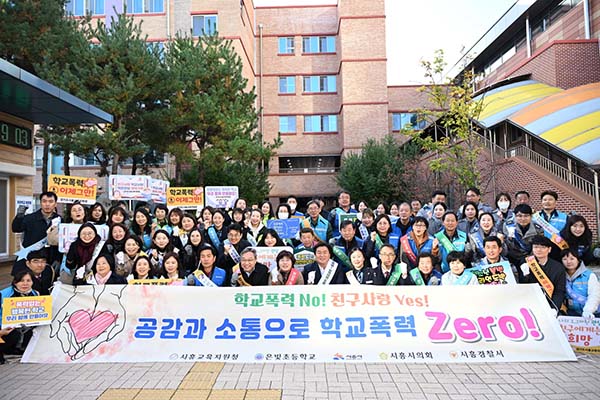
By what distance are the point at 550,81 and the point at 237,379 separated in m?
22.1

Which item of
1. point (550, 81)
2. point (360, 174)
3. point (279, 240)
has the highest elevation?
point (550, 81)

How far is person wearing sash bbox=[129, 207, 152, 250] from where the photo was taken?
709cm

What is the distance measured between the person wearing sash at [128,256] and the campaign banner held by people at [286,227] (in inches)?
94.0

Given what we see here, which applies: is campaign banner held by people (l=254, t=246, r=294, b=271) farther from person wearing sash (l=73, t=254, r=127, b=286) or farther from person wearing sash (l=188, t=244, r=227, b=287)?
person wearing sash (l=73, t=254, r=127, b=286)

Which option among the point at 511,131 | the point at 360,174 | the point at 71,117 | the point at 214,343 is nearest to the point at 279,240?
the point at 214,343

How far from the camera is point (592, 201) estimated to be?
1327cm

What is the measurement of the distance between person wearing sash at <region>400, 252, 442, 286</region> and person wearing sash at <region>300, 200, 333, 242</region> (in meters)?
2.75

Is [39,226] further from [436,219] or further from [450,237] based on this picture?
[436,219]

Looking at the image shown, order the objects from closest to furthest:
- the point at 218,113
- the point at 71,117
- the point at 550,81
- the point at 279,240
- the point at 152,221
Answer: the point at 279,240 → the point at 152,221 → the point at 71,117 → the point at 218,113 → the point at 550,81

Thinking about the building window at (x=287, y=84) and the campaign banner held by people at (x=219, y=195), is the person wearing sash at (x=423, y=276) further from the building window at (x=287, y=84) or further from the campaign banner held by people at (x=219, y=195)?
the building window at (x=287, y=84)

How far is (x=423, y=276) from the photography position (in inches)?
223

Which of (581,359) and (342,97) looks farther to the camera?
(342,97)

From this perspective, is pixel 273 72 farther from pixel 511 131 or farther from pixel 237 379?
pixel 237 379

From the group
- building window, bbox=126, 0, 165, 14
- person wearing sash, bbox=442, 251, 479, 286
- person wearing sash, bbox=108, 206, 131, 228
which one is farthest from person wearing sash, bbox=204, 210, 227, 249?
building window, bbox=126, 0, 165, 14
